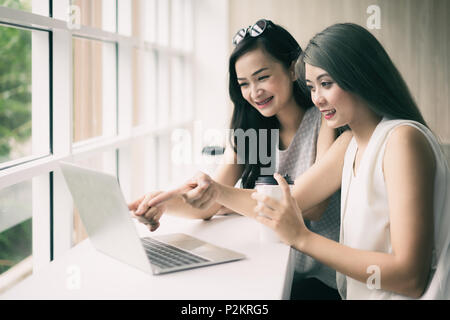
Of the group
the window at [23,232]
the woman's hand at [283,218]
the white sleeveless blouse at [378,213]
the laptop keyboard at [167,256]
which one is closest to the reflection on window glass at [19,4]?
the window at [23,232]

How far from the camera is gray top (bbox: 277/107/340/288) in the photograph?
146cm

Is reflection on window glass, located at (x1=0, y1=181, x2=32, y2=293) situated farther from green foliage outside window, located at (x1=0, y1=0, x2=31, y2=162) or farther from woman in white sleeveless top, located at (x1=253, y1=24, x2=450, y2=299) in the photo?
woman in white sleeveless top, located at (x1=253, y1=24, x2=450, y2=299)

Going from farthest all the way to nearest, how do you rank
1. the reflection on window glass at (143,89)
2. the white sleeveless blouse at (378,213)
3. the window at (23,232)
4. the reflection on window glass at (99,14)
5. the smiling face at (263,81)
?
the reflection on window glass at (143,89), the reflection on window glass at (99,14), the smiling face at (263,81), the window at (23,232), the white sleeveless blouse at (378,213)

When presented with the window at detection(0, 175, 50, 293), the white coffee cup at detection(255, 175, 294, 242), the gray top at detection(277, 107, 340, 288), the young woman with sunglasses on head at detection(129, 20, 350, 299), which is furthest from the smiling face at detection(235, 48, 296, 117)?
the window at detection(0, 175, 50, 293)

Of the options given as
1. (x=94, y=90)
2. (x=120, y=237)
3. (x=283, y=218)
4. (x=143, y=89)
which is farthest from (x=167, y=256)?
(x=143, y=89)

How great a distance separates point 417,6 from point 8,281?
11.9 ft

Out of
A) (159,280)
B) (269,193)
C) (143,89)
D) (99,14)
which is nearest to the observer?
(159,280)

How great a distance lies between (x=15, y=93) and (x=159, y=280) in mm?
970

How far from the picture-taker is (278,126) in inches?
66.9

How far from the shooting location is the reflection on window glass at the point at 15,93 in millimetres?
1395

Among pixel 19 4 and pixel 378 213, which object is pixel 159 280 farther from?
pixel 19 4

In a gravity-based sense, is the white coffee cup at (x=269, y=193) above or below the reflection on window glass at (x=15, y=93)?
below

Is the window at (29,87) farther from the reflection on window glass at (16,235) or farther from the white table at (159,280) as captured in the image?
the white table at (159,280)

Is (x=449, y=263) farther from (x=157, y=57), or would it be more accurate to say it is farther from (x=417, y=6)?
(x=417, y=6)
